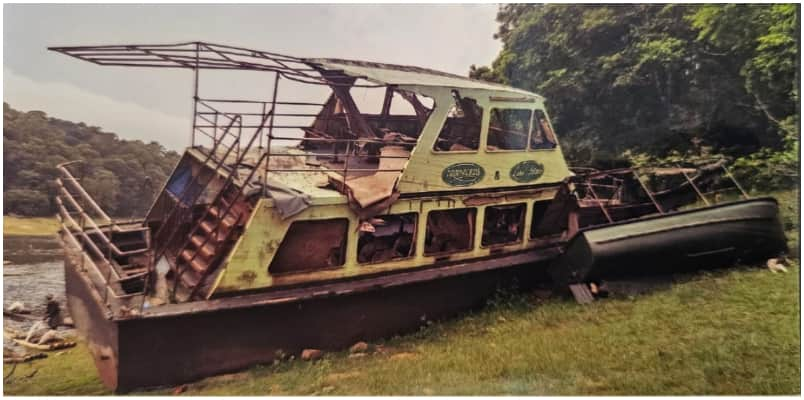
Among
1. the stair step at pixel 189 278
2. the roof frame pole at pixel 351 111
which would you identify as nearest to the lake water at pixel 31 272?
the stair step at pixel 189 278

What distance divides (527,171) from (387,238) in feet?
5.59

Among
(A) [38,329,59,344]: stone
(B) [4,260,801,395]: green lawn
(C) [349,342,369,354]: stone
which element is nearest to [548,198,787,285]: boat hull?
(B) [4,260,801,395]: green lawn

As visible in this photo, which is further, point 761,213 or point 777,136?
point 761,213

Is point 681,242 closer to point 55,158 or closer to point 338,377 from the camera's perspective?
point 338,377

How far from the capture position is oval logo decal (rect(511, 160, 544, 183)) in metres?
5.95

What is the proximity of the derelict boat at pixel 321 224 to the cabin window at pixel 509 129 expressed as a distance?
16 mm

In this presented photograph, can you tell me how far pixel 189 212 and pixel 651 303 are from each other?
4659 millimetres

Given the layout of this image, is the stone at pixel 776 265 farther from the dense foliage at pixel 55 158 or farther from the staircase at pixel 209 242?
the dense foliage at pixel 55 158

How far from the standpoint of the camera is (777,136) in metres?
5.39

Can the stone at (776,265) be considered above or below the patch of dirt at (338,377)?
above

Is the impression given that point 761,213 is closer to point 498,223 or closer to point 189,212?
point 498,223

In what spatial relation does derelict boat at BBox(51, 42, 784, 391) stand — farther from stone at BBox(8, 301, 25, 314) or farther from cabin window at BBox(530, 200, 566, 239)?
stone at BBox(8, 301, 25, 314)

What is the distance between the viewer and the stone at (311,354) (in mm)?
4941

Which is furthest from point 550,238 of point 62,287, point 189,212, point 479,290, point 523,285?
point 62,287
